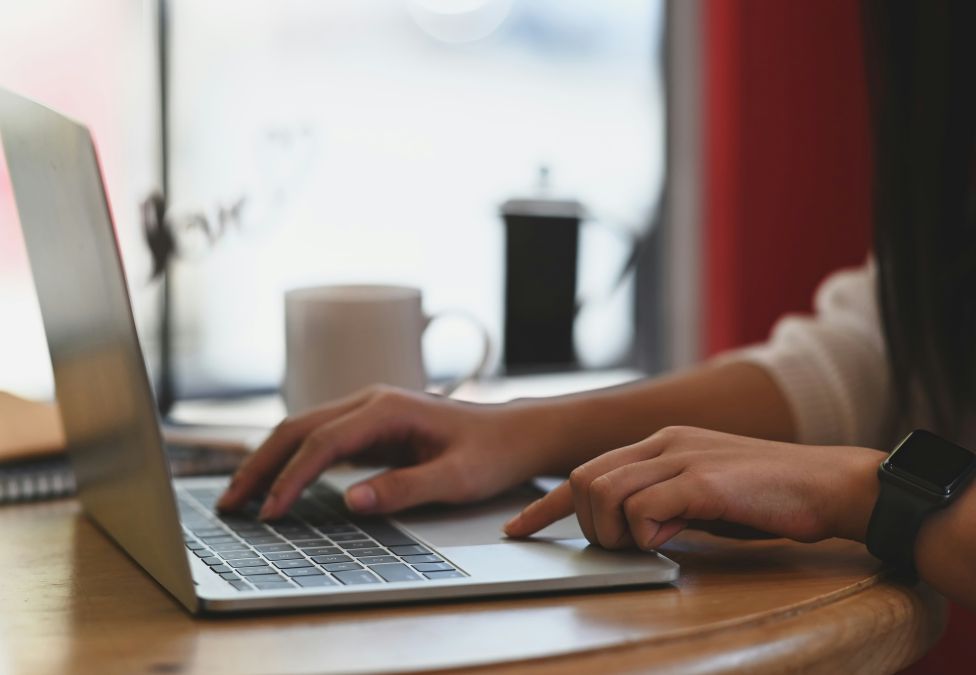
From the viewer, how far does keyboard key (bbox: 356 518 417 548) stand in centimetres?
60

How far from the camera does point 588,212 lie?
155 cm

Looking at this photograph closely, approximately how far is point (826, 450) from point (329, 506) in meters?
0.30

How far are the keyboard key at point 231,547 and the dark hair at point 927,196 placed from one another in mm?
641

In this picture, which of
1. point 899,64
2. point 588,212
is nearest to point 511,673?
point 899,64

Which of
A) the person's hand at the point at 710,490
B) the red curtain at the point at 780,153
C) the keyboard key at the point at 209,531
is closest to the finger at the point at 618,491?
the person's hand at the point at 710,490

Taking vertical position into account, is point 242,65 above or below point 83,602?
above

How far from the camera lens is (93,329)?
55 centimetres

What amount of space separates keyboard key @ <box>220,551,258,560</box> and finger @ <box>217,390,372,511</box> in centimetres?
11

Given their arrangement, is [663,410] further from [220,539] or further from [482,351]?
[220,539]

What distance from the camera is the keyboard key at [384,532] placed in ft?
1.98

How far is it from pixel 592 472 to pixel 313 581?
15 cm

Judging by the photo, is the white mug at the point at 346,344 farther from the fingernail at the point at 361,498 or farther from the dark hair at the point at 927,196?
the dark hair at the point at 927,196

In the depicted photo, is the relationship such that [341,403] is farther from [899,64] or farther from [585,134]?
[585,134]

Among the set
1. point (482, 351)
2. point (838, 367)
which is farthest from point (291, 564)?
point (838, 367)
